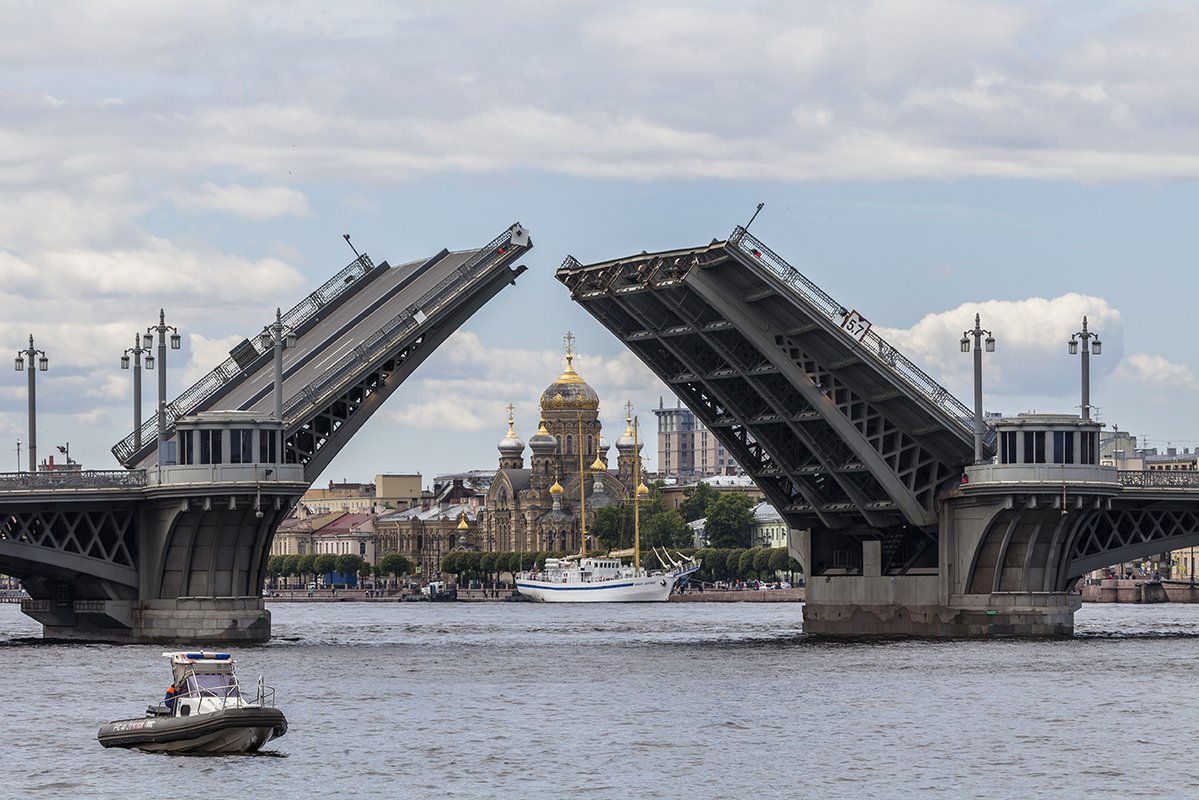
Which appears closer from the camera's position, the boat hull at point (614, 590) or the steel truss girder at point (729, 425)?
the steel truss girder at point (729, 425)

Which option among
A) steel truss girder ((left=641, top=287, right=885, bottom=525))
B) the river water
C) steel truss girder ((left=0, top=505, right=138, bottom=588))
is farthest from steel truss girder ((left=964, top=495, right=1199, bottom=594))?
steel truss girder ((left=0, top=505, right=138, bottom=588))

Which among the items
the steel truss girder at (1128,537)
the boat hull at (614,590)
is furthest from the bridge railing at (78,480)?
the boat hull at (614,590)

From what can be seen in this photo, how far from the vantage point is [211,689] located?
152 ft

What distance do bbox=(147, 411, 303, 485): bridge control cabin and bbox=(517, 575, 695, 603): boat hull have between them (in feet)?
319

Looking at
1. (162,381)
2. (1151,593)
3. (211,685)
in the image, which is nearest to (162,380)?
(162,381)

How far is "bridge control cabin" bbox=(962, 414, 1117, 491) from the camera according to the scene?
73.6 meters

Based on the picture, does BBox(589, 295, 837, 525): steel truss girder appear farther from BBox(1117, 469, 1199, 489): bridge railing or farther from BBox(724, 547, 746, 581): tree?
BBox(724, 547, 746, 581): tree

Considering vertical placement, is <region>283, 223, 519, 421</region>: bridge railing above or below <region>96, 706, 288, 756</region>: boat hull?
above

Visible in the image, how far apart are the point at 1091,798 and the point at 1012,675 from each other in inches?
861

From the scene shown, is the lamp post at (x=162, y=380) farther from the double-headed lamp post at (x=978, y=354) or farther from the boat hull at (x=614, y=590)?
the boat hull at (x=614, y=590)

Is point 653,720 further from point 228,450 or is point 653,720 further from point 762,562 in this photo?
point 762,562

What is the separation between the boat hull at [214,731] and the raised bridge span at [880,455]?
27.7m

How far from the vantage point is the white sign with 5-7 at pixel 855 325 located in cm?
7181

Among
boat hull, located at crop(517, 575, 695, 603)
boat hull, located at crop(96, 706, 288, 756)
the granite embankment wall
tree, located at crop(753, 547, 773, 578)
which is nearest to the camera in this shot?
boat hull, located at crop(96, 706, 288, 756)
